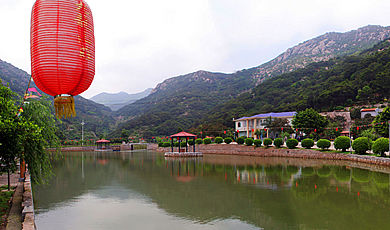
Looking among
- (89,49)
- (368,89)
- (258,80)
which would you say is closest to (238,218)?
(89,49)

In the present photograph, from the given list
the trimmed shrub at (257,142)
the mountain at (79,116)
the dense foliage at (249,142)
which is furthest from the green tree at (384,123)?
the mountain at (79,116)

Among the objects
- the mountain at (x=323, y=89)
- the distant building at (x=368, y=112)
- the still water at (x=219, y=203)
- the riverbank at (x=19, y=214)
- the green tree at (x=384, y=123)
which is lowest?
the still water at (x=219, y=203)

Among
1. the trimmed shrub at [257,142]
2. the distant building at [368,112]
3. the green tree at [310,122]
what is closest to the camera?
the green tree at [310,122]

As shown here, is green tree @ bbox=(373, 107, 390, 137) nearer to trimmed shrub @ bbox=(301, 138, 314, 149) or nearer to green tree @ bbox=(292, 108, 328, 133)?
trimmed shrub @ bbox=(301, 138, 314, 149)

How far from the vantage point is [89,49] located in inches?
157

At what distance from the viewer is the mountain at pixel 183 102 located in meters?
70.8

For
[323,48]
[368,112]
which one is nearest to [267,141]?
[368,112]

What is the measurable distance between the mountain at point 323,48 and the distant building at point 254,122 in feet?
170

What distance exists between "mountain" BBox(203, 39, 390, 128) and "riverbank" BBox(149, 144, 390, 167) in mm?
12832

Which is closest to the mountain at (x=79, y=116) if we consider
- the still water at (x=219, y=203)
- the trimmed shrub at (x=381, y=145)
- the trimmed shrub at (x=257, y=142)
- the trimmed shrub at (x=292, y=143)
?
the trimmed shrub at (x=257, y=142)

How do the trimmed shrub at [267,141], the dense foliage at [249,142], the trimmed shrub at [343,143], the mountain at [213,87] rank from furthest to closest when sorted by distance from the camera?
the mountain at [213,87], the dense foliage at [249,142], the trimmed shrub at [267,141], the trimmed shrub at [343,143]

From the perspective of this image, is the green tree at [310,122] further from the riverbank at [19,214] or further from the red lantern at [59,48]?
the red lantern at [59,48]

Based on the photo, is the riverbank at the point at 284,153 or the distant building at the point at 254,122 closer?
the riverbank at the point at 284,153

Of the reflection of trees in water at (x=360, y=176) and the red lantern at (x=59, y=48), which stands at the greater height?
the red lantern at (x=59, y=48)
